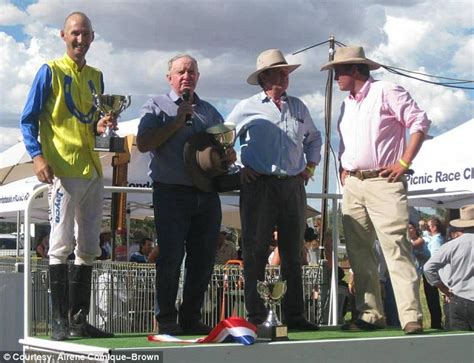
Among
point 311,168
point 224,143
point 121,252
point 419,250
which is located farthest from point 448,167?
point 224,143

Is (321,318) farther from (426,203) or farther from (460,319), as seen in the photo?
(426,203)

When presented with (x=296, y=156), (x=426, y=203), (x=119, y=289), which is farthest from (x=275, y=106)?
(x=426, y=203)

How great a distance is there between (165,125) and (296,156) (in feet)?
3.53

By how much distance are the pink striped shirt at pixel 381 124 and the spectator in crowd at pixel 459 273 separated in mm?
1324

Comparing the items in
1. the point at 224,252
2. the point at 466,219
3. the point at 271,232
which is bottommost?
the point at 224,252

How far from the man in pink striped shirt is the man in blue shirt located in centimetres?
34

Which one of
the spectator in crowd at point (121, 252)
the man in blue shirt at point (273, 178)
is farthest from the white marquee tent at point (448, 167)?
the man in blue shirt at point (273, 178)

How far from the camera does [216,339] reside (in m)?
5.02

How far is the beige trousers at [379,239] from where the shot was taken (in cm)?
605

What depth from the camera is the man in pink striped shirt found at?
6.09m

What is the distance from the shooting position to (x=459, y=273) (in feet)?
23.6

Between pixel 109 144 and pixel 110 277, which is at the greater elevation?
pixel 109 144

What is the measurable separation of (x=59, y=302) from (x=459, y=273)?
3.32 m

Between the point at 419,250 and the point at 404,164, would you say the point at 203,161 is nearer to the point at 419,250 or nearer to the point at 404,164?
the point at 404,164
